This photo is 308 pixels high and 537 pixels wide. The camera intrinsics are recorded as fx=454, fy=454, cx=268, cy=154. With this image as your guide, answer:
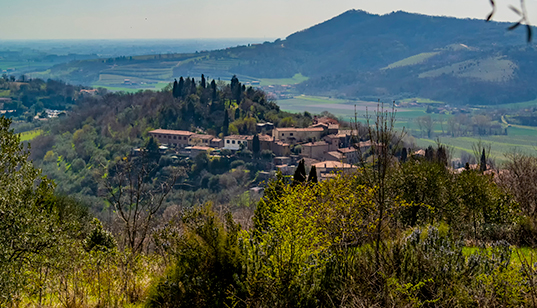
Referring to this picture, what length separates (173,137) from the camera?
5681 centimetres

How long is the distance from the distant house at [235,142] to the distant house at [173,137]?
5799 mm

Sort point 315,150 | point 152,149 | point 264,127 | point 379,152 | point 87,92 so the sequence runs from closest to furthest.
Result: point 379,152, point 315,150, point 152,149, point 264,127, point 87,92

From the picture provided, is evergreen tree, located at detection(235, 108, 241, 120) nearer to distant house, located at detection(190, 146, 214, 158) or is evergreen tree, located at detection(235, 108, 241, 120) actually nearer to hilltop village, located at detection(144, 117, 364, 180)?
hilltop village, located at detection(144, 117, 364, 180)

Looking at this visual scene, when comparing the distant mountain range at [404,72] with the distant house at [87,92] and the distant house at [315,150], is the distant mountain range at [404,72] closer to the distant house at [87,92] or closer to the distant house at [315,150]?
the distant house at [87,92]

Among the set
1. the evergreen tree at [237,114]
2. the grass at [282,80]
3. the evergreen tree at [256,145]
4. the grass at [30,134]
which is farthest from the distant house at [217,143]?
the grass at [282,80]

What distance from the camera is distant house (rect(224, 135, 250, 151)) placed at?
5191cm

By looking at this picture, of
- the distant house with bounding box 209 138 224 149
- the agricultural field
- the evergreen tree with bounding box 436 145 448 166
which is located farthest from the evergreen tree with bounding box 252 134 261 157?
the evergreen tree with bounding box 436 145 448 166

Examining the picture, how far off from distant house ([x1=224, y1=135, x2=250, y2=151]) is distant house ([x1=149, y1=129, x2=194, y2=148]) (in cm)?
580

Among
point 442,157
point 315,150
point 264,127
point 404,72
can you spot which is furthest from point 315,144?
point 404,72

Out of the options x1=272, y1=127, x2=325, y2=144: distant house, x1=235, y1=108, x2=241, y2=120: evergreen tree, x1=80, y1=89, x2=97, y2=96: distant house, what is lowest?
x1=272, y1=127, x2=325, y2=144: distant house

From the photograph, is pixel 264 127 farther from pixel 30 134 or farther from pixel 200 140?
pixel 30 134

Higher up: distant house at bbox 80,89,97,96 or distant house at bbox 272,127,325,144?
distant house at bbox 80,89,97,96

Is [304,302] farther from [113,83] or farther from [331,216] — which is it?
[113,83]

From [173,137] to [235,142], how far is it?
9037mm
